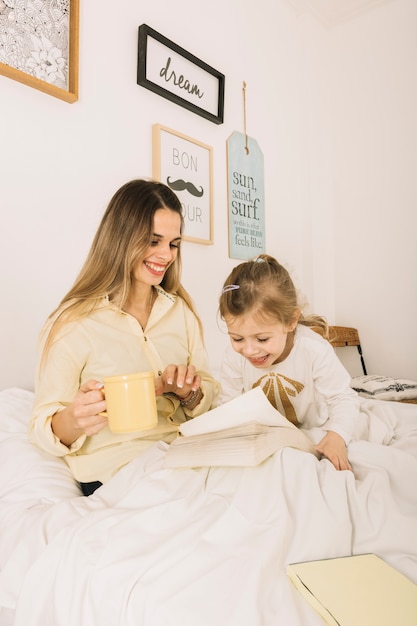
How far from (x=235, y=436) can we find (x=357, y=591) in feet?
0.94

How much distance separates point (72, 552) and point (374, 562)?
393mm

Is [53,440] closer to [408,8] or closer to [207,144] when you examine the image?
[207,144]

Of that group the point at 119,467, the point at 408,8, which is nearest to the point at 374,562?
the point at 119,467

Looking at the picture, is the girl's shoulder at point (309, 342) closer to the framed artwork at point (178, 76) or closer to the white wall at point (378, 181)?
the framed artwork at point (178, 76)

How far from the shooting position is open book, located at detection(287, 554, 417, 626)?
474 mm

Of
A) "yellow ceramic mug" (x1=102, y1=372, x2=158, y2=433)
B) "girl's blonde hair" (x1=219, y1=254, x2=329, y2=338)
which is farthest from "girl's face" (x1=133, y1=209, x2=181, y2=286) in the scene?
"yellow ceramic mug" (x1=102, y1=372, x2=158, y2=433)

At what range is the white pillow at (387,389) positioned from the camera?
199 centimetres

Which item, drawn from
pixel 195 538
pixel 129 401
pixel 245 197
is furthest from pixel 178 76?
pixel 195 538

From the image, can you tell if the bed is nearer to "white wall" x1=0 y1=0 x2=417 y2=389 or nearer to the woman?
the woman

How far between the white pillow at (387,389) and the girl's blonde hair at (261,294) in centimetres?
93

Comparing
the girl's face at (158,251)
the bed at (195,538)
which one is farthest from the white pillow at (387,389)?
the girl's face at (158,251)

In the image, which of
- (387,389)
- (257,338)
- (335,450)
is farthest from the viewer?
(387,389)

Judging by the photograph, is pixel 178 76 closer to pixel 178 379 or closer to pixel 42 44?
pixel 42 44

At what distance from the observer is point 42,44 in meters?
1.37
